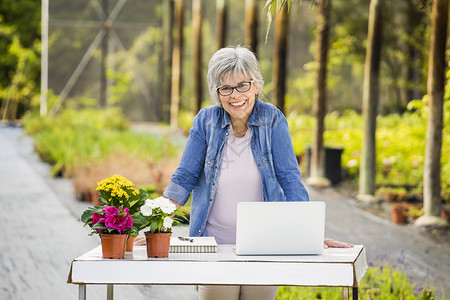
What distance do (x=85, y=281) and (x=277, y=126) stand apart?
115 centimetres

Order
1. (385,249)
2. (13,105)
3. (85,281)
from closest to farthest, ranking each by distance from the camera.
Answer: (85,281)
(385,249)
(13,105)

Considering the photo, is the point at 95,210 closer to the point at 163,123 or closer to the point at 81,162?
the point at 81,162

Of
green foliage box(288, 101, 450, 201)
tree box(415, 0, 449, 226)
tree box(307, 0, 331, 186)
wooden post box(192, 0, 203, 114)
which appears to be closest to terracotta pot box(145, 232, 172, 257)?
tree box(415, 0, 449, 226)

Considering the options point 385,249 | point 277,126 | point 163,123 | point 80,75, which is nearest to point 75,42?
point 80,75

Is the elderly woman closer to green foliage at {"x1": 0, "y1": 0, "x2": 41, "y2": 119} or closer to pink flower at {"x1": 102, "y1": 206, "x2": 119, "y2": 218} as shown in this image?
pink flower at {"x1": 102, "y1": 206, "x2": 119, "y2": 218}

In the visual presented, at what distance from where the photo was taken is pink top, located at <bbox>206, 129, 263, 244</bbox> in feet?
11.2

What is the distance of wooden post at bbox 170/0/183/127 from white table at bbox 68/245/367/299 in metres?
18.9

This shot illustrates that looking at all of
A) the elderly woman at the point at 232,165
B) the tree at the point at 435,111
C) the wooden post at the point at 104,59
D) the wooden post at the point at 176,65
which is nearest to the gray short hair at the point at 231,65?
the elderly woman at the point at 232,165

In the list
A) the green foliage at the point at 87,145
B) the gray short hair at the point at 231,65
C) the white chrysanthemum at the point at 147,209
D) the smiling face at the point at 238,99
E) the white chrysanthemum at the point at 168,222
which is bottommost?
the green foliage at the point at 87,145

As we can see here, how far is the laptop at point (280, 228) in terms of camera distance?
287cm

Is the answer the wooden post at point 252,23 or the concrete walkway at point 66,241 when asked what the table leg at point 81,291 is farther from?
the wooden post at point 252,23

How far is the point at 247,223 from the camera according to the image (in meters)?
2.88

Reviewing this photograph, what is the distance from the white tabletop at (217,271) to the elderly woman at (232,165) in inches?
19.8

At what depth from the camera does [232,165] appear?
3434mm
